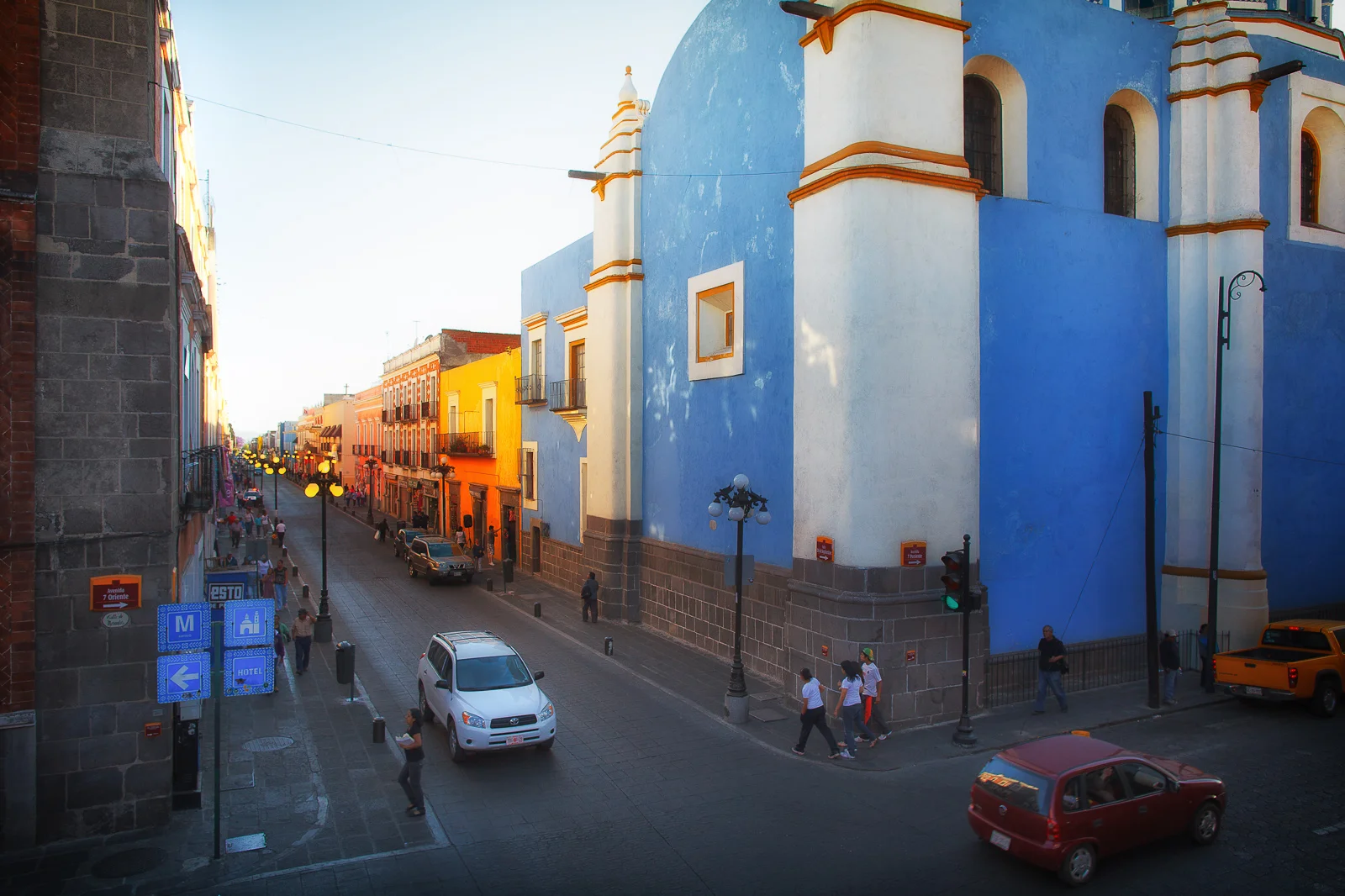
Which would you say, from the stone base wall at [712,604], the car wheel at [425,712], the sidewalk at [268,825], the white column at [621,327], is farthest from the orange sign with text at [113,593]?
the white column at [621,327]

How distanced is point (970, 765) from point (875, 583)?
2.99 metres

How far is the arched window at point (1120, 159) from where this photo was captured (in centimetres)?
1783

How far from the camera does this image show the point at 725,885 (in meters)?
8.86

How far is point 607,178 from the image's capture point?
23578 millimetres

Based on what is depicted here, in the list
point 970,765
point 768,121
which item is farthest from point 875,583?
point 768,121

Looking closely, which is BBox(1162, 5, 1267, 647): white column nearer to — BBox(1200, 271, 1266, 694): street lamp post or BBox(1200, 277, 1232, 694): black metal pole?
BBox(1200, 271, 1266, 694): street lamp post

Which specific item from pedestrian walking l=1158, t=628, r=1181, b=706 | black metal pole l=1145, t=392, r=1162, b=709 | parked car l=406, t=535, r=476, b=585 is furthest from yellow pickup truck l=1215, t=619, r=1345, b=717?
parked car l=406, t=535, r=476, b=585

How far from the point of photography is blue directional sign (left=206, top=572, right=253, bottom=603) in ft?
50.9

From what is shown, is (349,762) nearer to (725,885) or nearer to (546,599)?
(725,885)

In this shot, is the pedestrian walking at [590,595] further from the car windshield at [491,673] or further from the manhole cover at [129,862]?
the manhole cover at [129,862]

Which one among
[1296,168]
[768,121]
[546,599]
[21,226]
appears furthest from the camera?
[546,599]

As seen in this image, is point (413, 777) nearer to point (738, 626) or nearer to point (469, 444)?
point (738, 626)

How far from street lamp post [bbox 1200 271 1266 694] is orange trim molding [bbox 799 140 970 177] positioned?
6624mm

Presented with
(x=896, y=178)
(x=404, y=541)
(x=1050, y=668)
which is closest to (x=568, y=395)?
(x=404, y=541)
